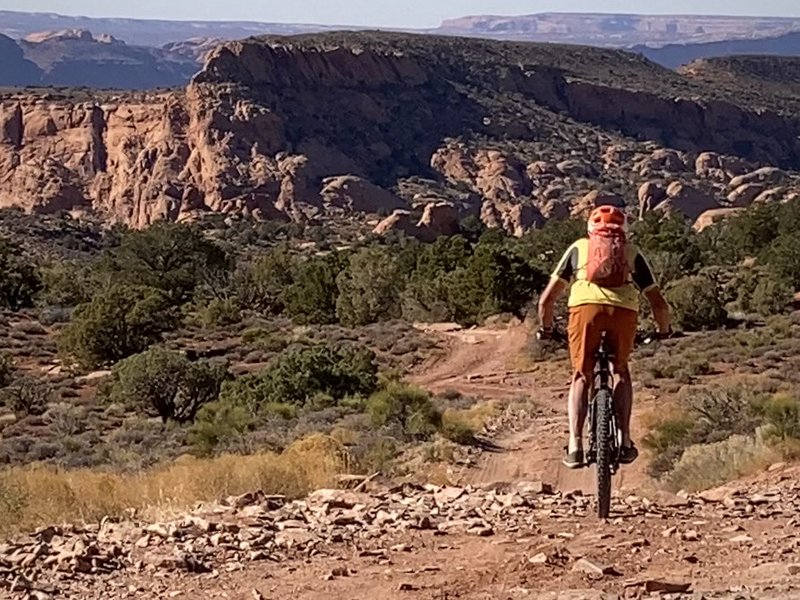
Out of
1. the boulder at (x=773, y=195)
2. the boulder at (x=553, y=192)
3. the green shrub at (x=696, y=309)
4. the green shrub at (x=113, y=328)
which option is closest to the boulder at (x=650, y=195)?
the boulder at (x=553, y=192)

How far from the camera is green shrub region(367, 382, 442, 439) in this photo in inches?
527

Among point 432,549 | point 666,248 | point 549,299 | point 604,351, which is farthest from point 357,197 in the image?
point 432,549

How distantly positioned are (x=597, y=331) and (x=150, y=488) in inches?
116

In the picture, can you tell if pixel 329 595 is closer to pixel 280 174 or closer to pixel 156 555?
pixel 156 555

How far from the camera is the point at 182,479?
730cm

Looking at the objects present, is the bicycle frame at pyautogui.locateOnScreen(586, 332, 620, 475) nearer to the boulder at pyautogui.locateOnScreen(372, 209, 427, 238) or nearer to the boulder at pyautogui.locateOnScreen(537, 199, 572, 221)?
→ the boulder at pyautogui.locateOnScreen(372, 209, 427, 238)

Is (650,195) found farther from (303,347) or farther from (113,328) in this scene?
(303,347)

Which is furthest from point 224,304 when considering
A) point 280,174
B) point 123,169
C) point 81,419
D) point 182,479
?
point 123,169

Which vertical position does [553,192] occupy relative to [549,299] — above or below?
Answer: below

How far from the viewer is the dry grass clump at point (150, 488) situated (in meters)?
6.48

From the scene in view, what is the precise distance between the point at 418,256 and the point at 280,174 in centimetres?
4131

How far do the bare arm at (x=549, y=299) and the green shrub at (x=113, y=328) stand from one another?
2279 cm

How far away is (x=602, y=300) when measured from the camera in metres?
5.81

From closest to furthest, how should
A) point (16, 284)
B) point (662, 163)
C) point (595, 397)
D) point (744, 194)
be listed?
point (595, 397) < point (16, 284) < point (744, 194) < point (662, 163)
